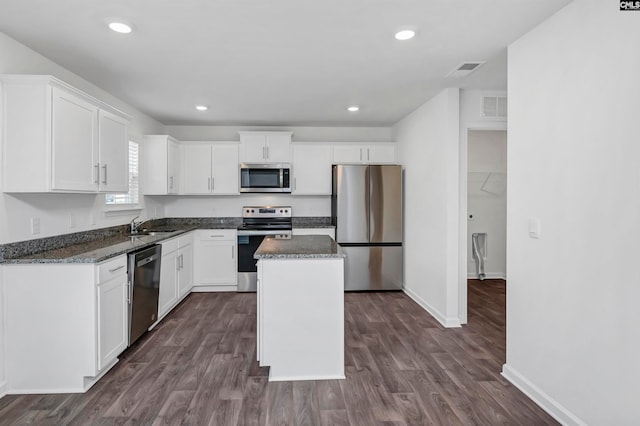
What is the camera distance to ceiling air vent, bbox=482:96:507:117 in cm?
388

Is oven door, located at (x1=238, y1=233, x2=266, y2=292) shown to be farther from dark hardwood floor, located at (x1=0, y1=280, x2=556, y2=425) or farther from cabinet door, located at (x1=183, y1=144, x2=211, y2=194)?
dark hardwood floor, located at (x1=0, y1=280, x2=556, y2=425)

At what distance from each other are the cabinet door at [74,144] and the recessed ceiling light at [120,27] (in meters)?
0.63

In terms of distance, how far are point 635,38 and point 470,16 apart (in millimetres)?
885

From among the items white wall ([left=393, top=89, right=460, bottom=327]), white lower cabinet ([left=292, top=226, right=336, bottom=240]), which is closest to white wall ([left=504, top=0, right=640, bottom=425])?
white wall ([left=393, top=89, right=460, bottom=327])

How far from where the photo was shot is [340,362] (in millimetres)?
2721

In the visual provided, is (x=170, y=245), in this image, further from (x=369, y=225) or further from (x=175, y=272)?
(x=369, y=225)

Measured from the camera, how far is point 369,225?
5129mm

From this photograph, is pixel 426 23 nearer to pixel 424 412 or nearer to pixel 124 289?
pixel 424 412

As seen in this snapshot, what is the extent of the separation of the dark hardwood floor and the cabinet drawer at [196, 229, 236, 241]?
1.60 metres

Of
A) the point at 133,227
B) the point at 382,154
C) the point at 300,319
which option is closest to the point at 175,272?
the point at 133,227

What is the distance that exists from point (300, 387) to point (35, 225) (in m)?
2.36

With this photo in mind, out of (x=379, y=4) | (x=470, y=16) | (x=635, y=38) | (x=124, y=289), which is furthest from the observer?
(x=124, y=289)

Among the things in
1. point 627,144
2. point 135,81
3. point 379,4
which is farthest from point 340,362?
point 135,81

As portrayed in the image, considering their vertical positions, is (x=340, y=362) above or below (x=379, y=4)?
below
